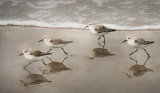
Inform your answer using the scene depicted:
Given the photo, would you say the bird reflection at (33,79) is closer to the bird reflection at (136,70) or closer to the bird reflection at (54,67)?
the bird reflection at (54,67)

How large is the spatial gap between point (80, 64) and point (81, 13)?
3.59 metres

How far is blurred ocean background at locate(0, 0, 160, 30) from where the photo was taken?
7.53m

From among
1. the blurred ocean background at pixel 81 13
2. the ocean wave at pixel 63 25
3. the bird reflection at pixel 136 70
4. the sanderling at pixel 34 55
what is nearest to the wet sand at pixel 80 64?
the bird reflection at pixel 136 70

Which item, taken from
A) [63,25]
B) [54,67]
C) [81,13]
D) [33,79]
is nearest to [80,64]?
[54,67]

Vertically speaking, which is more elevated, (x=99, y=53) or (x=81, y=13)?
(x=81, y=13)

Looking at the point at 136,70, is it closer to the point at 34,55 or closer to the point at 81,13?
the point at 34,55

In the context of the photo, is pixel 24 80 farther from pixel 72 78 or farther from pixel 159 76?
pixel 159 76

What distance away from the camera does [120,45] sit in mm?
5895

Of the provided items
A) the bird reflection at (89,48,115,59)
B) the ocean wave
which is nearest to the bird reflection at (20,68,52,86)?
the bird reflection at (89,48,115,59)

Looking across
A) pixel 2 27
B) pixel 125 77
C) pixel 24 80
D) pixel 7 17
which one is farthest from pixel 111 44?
pixel 7 17

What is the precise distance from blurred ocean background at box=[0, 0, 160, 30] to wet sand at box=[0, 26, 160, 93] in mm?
781

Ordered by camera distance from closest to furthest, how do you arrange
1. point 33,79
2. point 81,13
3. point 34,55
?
point 33,79 < point 34,55 < point 81,13

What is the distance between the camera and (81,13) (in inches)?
337

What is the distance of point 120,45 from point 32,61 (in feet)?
5.89
